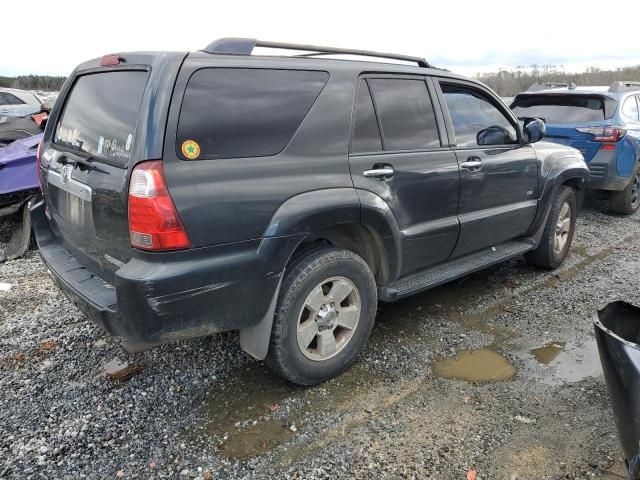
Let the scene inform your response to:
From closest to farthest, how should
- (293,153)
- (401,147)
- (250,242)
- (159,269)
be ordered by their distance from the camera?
1. (159,269)
2. (250,242)
3. (293,153)
4. (401,147)

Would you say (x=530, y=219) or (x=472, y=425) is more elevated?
(x=530, y=219)

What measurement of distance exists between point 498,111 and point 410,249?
1.68 metres

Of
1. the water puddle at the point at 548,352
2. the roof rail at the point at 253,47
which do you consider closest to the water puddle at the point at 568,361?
the water puddle at the point at 548,352

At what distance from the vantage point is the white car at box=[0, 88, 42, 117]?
1253 centimetres

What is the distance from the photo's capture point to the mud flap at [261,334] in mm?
2633

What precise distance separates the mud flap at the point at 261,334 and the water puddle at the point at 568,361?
5.70 ft

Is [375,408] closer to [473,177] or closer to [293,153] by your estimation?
[293,153]

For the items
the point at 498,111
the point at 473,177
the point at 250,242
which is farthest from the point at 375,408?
the point at 498,111

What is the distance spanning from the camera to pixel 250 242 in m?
2.47

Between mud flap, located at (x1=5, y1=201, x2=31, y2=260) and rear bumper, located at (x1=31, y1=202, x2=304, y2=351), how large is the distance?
324 centimetres

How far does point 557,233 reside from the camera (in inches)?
192

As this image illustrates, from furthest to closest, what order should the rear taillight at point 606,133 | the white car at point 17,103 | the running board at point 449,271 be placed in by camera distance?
the white car at point 17,103 → the rear taillight at point 606,133 → the running board at point 449,271

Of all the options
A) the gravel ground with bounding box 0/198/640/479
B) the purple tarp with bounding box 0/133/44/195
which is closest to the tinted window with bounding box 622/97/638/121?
the gravel ground with bounding box 0/198/640/479

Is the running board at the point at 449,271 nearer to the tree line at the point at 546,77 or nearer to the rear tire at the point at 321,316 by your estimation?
the rear tire at the point at 321,316
